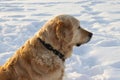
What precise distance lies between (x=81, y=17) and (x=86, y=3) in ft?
9.32

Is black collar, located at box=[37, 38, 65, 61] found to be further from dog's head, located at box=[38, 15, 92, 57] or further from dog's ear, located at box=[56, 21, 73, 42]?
dog's ear, located at box=[56, 21, 73, 42]

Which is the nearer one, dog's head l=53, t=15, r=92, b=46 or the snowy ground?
dog's head l=53, t=15, r=92, b=46

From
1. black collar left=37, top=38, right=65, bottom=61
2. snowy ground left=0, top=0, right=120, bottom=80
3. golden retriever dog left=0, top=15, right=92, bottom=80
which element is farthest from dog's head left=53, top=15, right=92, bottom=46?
snowy ground left=0, top=0, right=120, bottom=80

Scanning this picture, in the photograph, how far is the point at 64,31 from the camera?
4488 mm

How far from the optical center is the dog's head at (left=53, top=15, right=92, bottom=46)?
4.46 meters

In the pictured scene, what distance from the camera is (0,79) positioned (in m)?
4.40

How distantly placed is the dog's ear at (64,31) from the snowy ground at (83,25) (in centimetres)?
85

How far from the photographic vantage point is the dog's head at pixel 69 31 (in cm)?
446

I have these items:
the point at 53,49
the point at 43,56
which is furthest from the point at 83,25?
the point at 43,56

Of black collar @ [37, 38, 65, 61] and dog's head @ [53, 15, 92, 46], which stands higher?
dog's head @ [53, 15, 92, 46]

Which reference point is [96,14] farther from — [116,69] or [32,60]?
[32,60]

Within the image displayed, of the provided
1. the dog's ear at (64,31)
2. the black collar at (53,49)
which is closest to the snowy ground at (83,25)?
the black collar at (53,49)

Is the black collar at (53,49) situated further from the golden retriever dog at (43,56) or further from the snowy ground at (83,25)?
the snowy ground at (83,25)

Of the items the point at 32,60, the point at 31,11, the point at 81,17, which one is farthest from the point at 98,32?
the point at 32,60
